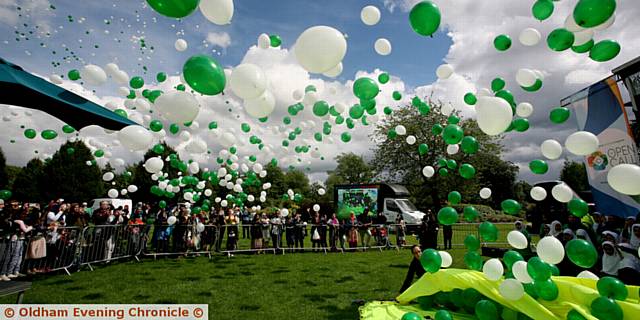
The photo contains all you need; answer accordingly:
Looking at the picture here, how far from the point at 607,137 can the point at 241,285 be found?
850cm

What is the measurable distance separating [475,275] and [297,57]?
3447 millimetres

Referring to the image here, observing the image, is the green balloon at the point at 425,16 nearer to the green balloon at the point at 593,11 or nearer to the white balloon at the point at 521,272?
the green balloon at the point at 593,11

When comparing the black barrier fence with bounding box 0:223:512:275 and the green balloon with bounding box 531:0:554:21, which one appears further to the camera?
the black barrier fence with bounding box 0:223:512:275

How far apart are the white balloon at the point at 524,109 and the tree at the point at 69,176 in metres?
34.8

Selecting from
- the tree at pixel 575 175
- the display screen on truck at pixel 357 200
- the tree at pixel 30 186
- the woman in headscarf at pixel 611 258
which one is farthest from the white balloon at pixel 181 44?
the tree at pixel 575 175

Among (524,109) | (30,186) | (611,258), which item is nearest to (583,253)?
(524,109)

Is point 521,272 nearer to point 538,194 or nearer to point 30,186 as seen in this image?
point 538,194

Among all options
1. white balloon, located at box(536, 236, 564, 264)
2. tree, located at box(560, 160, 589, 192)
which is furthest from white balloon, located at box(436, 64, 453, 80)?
tree, located at box(560, 160, 589, 192)

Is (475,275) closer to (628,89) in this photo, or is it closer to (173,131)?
(173,131)

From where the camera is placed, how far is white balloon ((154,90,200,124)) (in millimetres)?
3688

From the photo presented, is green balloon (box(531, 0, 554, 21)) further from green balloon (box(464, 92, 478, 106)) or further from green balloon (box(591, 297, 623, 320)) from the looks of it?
green balloon (box(591, 297, 623, 320))

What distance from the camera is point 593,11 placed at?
307cm

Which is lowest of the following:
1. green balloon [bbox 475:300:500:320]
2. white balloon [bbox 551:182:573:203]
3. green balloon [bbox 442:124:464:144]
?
green balloon [bbox 475:300:500:320]

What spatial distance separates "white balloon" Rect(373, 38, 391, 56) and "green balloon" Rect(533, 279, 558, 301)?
11.6ft
